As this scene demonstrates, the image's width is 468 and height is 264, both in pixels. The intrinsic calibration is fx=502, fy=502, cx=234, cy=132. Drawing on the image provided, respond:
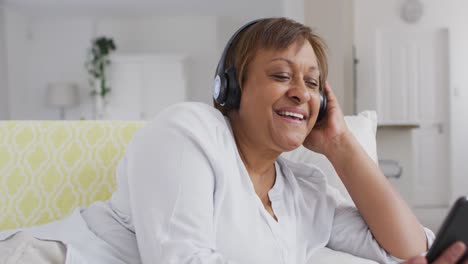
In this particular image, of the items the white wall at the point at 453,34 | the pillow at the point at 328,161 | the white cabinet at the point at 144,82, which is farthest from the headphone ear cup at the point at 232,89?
the white cabinet at the point at 144,82

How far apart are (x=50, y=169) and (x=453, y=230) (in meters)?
1.15

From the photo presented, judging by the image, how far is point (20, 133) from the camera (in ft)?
4.99

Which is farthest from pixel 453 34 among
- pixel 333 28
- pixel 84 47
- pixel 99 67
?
pixel 84 47

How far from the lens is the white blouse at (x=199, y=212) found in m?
0.89

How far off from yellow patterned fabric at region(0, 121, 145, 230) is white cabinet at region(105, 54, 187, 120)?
6598 millimetres

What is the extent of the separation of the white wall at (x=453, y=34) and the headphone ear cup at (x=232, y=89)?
573cm

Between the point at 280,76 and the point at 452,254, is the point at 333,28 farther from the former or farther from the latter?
the point at 452,254

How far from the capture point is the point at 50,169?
152cm

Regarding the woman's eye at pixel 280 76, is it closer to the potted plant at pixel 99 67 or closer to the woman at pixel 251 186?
the woman at pixel 251 186

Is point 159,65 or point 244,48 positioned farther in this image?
point 159,65

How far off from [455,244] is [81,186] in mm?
1091

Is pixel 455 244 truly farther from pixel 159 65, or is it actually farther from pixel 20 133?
pixel 159 65

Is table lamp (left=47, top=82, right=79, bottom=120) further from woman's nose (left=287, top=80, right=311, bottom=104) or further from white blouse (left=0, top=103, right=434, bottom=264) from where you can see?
woman's nose (left=287, top=80, right=311, bottom=104)

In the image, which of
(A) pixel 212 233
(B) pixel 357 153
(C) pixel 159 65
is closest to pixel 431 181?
(C) pixel 159 65
